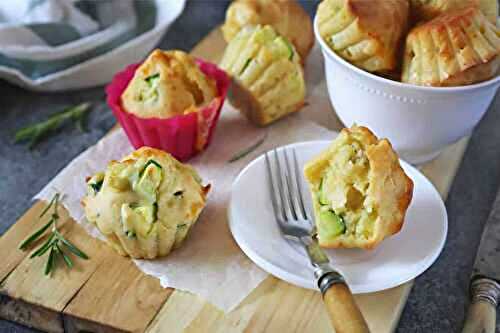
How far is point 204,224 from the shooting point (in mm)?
1482

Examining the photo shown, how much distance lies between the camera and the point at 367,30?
1479 mm

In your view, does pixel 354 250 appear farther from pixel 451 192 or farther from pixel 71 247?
pixel 71 247

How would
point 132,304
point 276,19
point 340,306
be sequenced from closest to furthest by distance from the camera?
1. point 340,306
2. point 132,304
3. point 276,19

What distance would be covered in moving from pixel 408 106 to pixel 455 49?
0.53 feet

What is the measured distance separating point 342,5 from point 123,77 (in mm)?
560

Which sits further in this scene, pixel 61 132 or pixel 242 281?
pixel 61 132

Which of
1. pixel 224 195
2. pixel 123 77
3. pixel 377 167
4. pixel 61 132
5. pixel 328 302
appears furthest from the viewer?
pixel 61 132

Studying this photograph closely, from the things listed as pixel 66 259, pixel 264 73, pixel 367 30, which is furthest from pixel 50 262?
pixel 367 30

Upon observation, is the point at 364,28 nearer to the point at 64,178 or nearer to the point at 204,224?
the point at 204,224

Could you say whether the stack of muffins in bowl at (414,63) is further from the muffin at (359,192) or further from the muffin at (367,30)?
the muffin at (359,192)

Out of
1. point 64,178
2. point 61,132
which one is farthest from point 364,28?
point 61,132

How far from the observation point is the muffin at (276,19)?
184cm

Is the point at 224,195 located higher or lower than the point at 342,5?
lower

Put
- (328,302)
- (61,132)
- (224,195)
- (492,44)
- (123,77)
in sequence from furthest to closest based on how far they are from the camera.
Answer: (61,132) < (123,77) < (224,195) < (492,44) < (328,302)
